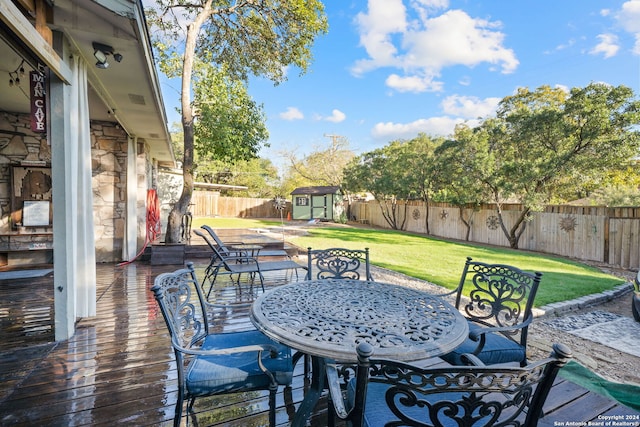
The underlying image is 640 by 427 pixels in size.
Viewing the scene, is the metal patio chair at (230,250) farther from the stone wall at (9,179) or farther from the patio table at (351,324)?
the stone wall at (9,179)

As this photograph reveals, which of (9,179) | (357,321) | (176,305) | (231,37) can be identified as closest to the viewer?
(357,321)

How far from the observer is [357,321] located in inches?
60.9

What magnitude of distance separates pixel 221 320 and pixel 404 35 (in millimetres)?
13812

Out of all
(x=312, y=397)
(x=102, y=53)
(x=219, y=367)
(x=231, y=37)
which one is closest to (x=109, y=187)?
(x=102, y=53)

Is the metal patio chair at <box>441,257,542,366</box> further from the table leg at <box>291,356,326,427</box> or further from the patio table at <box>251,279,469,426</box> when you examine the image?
the table leg at <box>291,356,326,427</box>

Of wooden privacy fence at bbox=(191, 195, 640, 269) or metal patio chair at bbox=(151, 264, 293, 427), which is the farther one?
wooden privacy fence at bbox=(191, 195, 640, 269)

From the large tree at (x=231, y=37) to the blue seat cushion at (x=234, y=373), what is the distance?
5.10 meters

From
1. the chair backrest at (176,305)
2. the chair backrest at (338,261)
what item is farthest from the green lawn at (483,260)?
the chair backrest at (176,305)

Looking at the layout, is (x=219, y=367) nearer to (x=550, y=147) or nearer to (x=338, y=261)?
(x=338, y=261)

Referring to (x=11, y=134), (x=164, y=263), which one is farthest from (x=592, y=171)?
(x=11, y=134)

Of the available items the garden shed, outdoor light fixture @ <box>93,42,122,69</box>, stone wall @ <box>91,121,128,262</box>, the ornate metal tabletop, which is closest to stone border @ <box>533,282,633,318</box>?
the ornate metal tabletop

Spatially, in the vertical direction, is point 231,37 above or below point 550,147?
above

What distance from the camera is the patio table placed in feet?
4.14

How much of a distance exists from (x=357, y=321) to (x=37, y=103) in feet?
9.96
